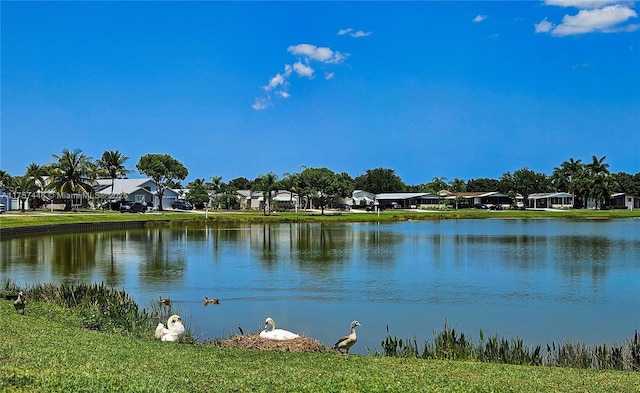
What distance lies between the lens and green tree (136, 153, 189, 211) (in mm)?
108250

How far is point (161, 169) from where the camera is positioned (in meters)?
109

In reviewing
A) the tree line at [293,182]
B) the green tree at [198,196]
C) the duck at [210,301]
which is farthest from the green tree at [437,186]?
the duck at [210,301]

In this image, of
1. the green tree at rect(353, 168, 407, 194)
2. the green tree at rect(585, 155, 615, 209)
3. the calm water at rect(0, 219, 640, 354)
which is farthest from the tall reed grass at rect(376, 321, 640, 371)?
the green tree at rect(353, 168, 407, 194)

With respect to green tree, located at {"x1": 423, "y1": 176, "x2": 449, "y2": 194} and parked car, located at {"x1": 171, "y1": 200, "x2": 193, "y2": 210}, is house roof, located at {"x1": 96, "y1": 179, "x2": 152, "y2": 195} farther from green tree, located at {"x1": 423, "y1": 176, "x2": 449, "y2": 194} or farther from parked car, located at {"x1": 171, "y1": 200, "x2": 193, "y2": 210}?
green tree, located at {"x1": 423, "y1": 176, "x2": 449, "y2": 194}

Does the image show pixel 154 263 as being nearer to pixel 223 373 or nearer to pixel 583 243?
pixel 223 373

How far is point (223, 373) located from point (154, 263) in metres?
26.1

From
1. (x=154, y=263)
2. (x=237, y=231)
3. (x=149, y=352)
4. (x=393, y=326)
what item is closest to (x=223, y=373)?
(x=149, y=352)

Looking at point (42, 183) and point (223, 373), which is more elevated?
point (42, 183)

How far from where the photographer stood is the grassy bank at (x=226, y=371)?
30.0ft

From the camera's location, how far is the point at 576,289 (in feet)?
85.4

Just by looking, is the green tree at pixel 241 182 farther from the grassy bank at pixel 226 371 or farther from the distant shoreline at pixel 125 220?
the grassy bank at pixel 226 371

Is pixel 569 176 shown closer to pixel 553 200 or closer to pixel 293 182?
pixel 553 200

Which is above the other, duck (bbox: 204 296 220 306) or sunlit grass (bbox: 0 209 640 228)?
sunlit grass (bbox: 0 209 640 228)

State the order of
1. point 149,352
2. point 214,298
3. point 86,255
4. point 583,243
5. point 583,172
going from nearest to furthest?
point 149,352
point 214,298
point 86,255
point 583,243
point 583,172
